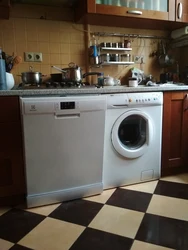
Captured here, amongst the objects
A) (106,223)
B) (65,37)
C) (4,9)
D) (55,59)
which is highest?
(4,9)

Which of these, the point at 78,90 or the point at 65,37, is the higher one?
the point at 65,37

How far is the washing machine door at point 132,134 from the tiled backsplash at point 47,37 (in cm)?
71

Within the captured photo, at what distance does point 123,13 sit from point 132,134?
1063mm

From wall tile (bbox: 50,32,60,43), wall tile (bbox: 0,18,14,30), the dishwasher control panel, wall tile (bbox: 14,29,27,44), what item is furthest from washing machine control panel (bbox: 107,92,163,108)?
wall tile (bbox: 0,18,14,30)

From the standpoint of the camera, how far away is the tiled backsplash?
204 cm

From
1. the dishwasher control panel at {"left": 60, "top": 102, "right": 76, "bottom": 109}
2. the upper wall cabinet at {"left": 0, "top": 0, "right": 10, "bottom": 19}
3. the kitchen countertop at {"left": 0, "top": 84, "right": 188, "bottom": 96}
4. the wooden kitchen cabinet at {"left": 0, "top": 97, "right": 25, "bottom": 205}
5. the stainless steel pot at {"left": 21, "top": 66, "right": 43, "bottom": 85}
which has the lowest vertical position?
the wooden kitchen cabinet at {"left": 0, "top": 97, "right": 25, "bottom": 205}

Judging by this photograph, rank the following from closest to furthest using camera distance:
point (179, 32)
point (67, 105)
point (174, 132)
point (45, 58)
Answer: point (67, 105) → point (174, 132) → point (45, 58) → point (179, 32)

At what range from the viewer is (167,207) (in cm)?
161

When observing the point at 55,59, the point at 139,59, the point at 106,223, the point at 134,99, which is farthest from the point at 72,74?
the point at 106,223

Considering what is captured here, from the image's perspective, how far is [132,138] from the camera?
6.57ft

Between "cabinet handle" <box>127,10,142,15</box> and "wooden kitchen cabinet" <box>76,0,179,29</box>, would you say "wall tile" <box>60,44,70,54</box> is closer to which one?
"wooden kitchen cabinet" <box>76,0,179,29</box>

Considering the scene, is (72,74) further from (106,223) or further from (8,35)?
(106,223)

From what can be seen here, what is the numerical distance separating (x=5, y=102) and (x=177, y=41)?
199 centimetres

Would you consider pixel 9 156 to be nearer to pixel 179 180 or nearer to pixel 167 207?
pixel 167 207
